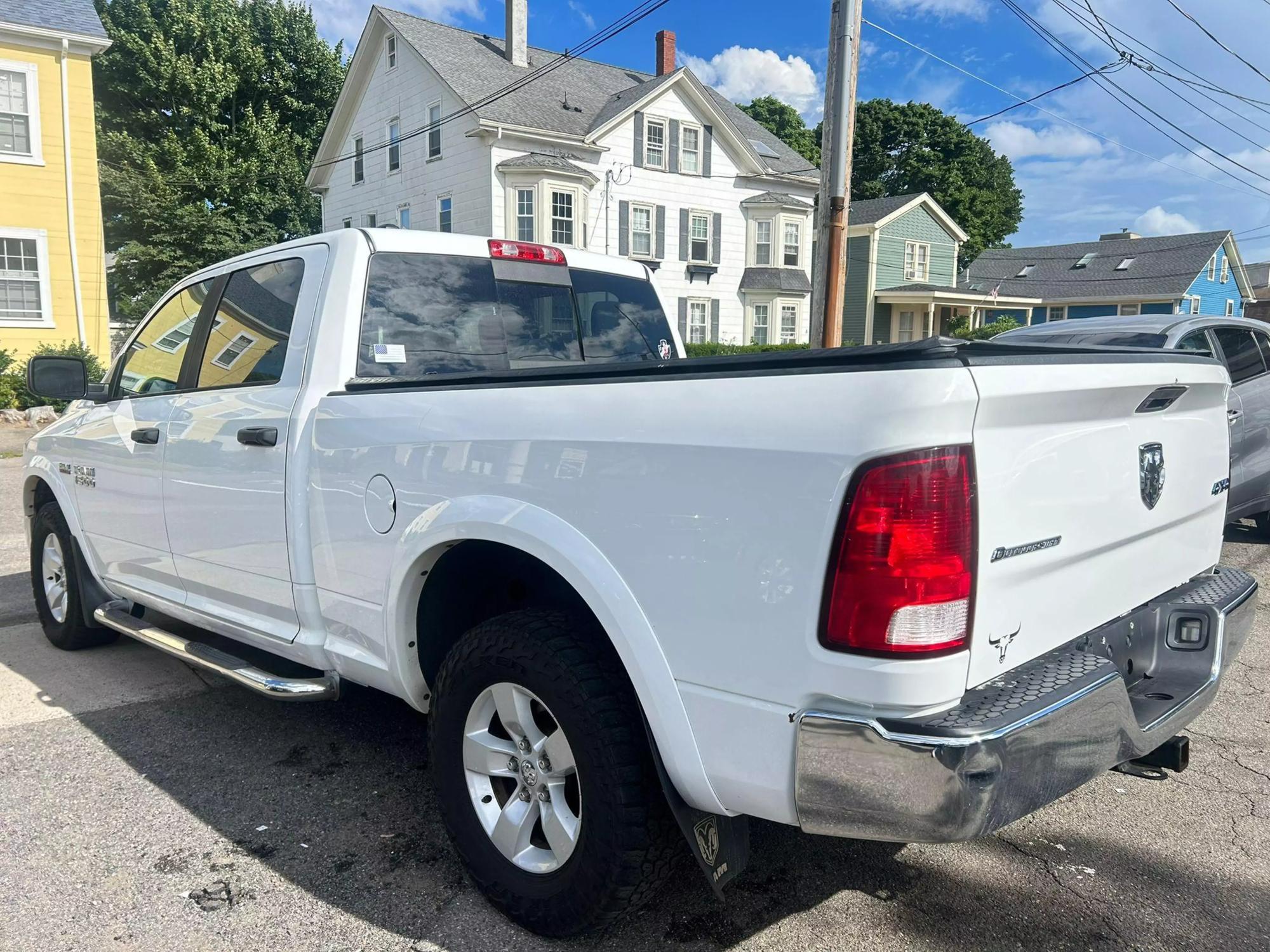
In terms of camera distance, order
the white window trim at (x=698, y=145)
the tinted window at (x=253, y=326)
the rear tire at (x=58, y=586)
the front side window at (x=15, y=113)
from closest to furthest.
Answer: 1. the tinted window at (x=253, y=326)
2. the rear tire at (x=58, y=586)
3. the front side window at (x=15, y=113)
4. the white window trim at (x=698, y=145)

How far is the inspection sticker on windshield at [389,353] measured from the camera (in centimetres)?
347

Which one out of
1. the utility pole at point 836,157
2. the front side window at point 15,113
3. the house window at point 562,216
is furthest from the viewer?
the house window at point 562,216

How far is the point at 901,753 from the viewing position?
1.90 meters

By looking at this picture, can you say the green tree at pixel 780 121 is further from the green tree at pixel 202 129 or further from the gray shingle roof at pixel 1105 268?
the green tree at pixel 202 129

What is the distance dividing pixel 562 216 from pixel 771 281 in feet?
24.9

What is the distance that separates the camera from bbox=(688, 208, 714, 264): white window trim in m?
29.2

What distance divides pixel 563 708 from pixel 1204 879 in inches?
82.9

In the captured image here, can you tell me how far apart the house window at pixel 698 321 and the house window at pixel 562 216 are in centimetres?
498

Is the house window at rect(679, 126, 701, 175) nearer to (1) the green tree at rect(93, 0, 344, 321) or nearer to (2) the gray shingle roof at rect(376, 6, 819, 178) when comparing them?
(2) the gray shingle roof at rect(376, 6, 819, 178)

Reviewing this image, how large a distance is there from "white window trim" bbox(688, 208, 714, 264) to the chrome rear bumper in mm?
27862

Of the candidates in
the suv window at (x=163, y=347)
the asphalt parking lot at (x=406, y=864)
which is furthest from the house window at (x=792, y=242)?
the asphalt parking lot at (x=406, y=864)

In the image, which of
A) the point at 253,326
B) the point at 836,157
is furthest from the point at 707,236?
the point at 253,326

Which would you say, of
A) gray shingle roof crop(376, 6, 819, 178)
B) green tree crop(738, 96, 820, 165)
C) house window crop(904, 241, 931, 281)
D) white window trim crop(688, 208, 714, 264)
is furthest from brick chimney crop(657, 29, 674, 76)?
green tree crop(738, 96, 820, 165)

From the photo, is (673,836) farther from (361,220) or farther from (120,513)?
(361,220)
